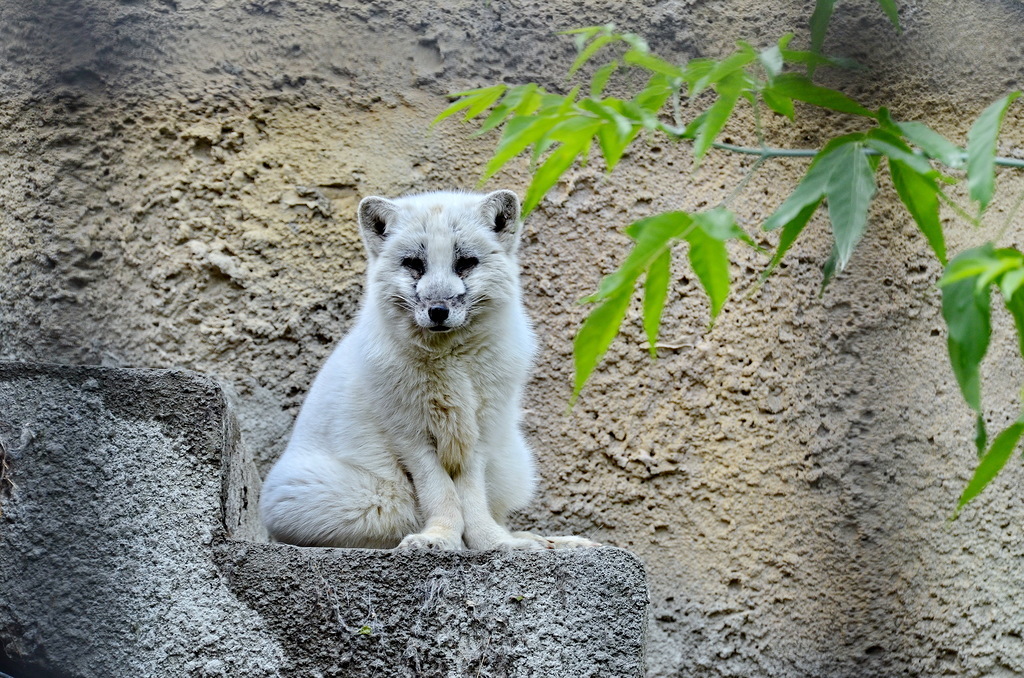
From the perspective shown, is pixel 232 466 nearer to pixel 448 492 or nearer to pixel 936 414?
pixel 448 492

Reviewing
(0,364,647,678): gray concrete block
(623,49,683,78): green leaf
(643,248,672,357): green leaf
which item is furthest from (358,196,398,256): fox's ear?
(643,248,672,357): green leaf

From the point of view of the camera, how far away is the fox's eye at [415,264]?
3354 millimetres

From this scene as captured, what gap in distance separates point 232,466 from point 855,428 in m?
2.20

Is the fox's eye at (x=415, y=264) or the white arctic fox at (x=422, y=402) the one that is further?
the fox's eye at (x=415, y=264)

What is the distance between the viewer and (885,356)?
379cm

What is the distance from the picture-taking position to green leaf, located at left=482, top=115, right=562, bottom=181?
1.64 meters

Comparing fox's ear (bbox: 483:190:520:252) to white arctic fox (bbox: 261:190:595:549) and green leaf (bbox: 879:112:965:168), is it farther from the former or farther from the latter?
green leaf (bbox: 879:112:965:168)

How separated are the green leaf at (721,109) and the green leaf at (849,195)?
0.63ft

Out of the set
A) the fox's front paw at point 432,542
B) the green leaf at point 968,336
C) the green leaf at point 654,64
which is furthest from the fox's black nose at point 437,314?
the green leaf at point 968,336

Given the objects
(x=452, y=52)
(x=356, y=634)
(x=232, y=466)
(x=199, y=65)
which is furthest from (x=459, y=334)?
(x=199, y=65)

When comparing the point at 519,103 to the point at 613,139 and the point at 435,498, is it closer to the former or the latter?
the point at 613,139

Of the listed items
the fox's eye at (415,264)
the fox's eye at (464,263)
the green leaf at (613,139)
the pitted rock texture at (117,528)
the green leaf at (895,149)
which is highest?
the green leaf at (895,149)

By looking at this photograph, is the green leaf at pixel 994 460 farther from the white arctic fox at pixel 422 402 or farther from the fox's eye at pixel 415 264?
the fox's eye at pixel 415 264

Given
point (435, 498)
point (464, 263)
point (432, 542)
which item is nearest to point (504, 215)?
point (464, 263)
